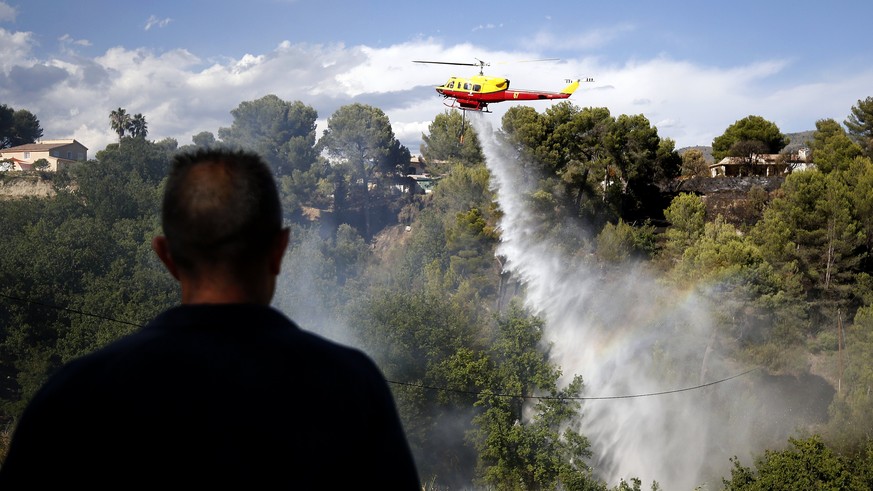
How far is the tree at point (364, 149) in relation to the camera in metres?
61.3

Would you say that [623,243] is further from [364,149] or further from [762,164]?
[364,149]

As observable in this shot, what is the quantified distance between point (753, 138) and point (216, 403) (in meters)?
57.2

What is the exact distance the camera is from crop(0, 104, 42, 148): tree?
235 feet

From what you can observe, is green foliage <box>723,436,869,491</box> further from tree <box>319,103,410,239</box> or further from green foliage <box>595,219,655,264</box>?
tree <box>319,103,410,239</box>

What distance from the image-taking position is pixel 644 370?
34812 millimetres

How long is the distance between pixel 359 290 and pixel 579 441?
22905mm

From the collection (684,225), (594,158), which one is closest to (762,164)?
(594,158)

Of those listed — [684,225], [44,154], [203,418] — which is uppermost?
[44,154]

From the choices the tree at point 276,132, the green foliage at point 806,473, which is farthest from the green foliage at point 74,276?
the green foliage at point 806,473

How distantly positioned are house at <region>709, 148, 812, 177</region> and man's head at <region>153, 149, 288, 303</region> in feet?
172

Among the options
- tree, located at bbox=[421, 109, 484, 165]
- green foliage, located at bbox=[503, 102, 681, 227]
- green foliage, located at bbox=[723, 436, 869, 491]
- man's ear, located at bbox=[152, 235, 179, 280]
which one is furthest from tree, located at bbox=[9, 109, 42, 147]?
man's ear, located at bbox=[152, 235, 179, 280]

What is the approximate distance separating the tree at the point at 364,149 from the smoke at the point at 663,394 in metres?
27.9

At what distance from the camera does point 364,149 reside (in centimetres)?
6212

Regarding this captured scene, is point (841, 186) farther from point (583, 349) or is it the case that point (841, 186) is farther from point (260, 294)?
point (260, 294)
